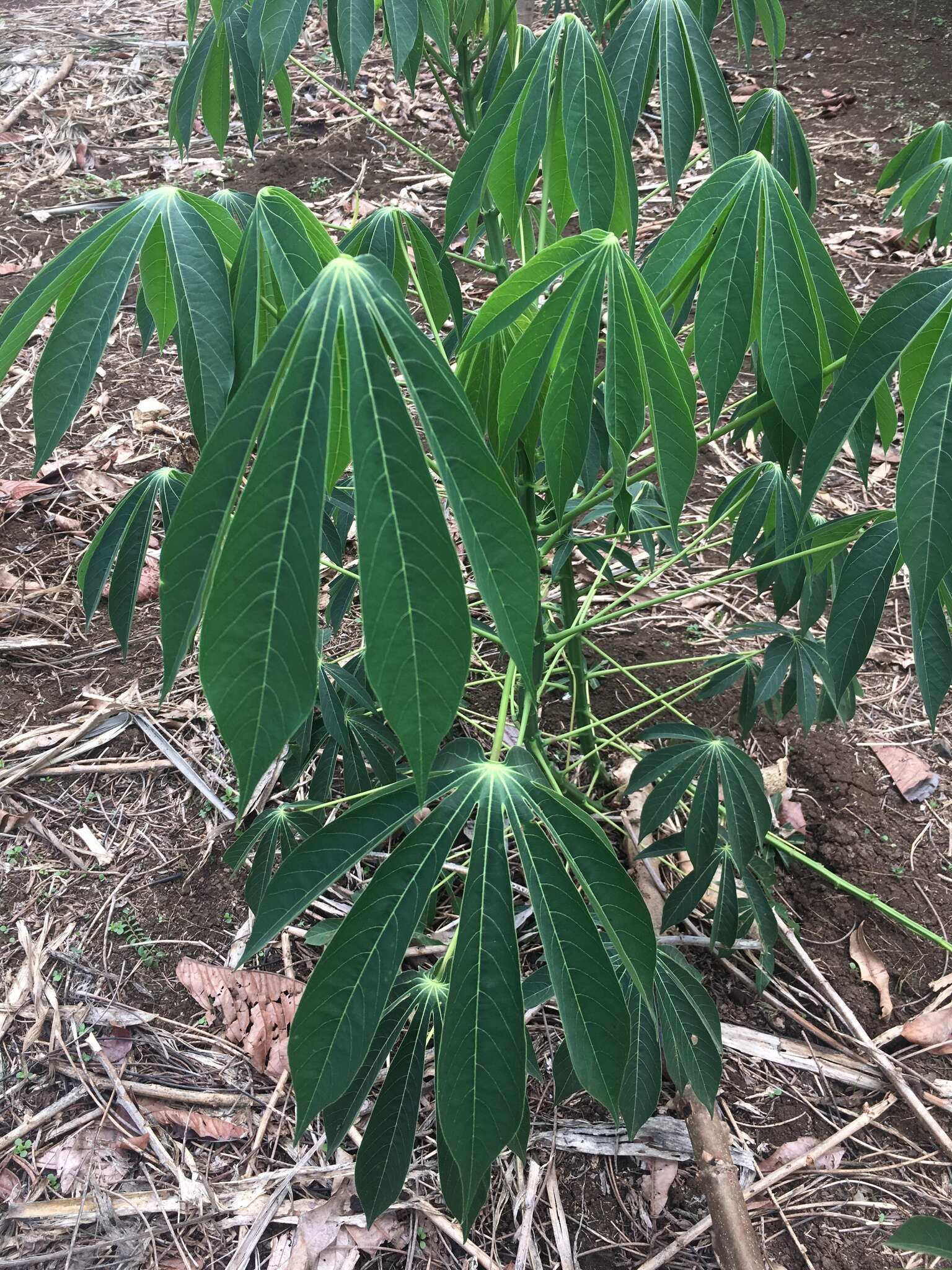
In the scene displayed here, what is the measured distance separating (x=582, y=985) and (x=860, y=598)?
0.44 metres

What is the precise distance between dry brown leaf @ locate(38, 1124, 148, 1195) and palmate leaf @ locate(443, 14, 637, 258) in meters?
1.23

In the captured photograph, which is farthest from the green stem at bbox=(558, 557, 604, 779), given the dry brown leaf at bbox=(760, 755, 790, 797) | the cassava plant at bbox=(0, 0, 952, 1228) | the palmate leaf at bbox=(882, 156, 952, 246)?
the palmate leaf at bbox=(882, 156, 952, 246)

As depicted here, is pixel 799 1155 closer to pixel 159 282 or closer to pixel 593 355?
pixel 593 355

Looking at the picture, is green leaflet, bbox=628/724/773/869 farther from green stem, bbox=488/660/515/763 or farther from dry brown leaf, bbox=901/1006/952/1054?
dry brown leaf, bbox=901/1006/952/1054

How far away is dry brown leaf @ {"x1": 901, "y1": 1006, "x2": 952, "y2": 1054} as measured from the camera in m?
1.35

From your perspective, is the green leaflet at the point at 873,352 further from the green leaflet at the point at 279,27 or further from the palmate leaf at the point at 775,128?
the green leaflet at the point at 279,27

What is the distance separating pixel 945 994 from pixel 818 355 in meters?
1.14

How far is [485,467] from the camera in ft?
1.79

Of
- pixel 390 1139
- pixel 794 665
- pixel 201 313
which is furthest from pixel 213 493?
pixel 794 665

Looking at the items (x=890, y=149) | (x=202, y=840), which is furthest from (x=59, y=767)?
(x=890, y=149)

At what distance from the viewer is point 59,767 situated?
1704 mm

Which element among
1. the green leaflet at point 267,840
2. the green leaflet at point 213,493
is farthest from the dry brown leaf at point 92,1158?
the green leaflet at point 213,493

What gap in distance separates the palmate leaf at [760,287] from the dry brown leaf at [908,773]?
3.96 ft

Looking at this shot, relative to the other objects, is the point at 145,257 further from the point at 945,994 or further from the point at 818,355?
the point at 945,994
